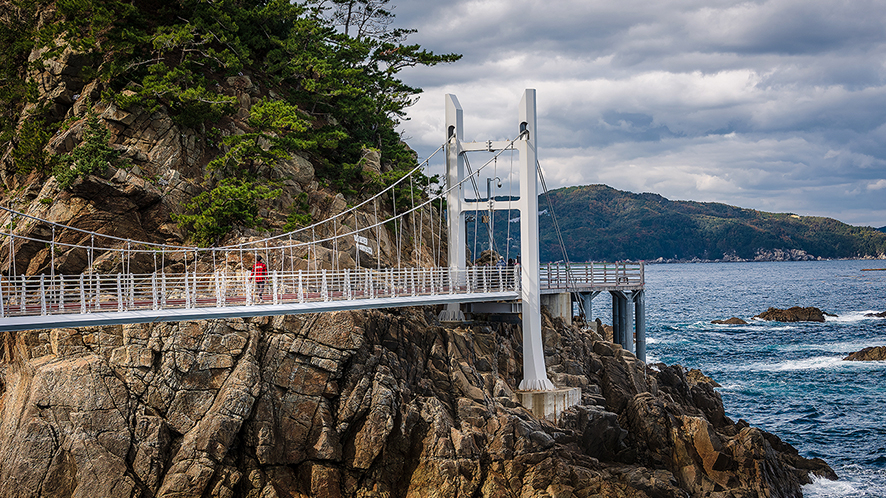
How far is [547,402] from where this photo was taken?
910 inches

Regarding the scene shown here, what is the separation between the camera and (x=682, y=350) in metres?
54.1

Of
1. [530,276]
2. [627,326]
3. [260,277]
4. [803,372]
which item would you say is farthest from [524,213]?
[803,372]

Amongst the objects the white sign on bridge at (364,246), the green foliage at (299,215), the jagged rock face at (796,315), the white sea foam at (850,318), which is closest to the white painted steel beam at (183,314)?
the white sign on bridge at (364,246)

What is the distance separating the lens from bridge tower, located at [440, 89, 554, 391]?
24031mm

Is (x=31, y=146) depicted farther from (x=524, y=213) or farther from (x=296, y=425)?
(x=524, y=213)

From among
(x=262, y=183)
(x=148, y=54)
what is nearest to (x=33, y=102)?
(x=148, y=54)

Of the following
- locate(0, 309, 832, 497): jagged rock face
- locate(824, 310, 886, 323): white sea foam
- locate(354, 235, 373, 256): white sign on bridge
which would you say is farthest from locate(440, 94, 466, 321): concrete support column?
locate(824, 310, 886, 323): white sea foam

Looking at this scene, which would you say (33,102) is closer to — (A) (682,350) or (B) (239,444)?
(B) (239,444)

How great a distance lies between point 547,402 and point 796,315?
177ft

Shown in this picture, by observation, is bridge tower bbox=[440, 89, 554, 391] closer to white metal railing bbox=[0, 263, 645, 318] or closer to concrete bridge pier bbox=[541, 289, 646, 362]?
white metal railing bbox=[0, 263, 645, 318]

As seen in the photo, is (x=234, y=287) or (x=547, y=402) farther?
(x=547, y=402)

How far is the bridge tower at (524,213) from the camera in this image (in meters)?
24.0

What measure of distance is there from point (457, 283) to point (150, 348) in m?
9.64

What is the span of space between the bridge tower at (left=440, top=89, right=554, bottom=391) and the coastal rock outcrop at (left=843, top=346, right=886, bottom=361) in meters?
31.1
